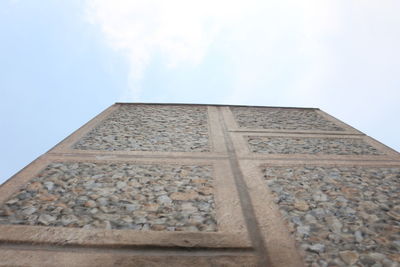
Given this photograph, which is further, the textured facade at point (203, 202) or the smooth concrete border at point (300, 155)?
the smooth concrete border at point (300, 155)

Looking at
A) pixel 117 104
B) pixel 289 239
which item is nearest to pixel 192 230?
pixel 289 239

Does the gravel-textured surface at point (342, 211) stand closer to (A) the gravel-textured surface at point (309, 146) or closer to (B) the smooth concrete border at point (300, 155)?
(B) the smooth concrete border at point (300, 155)

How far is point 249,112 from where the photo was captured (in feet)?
15.8

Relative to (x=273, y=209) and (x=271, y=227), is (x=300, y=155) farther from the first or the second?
(x=271, y=227)

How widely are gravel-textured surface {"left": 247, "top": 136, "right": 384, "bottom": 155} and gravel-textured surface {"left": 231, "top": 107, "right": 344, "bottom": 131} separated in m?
0.47

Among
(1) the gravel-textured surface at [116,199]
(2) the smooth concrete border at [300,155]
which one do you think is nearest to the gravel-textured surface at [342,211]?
(2) the smooth concrete border at [300,155]

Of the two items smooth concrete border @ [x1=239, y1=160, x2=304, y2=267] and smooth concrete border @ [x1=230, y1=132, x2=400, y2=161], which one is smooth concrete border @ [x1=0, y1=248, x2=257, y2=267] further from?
smooth concrete border @ [x1=230, y1=132, x2=400, y2=161]

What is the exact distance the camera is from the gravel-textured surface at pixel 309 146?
308 cm

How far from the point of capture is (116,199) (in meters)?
2.03

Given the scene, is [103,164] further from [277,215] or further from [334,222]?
[334,222]

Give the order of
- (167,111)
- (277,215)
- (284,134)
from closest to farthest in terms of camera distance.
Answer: (277,215) < (284,134) < (167,111)

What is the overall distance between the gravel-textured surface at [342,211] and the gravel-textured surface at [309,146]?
1.39 feet

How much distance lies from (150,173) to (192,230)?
2.81ft

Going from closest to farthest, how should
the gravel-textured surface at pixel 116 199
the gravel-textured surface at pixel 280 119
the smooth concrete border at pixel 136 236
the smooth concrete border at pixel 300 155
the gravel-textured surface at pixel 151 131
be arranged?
the smooth concrete border at pixel 136 236, the gravel-textured surface at pixel 116 199, the smooth concrete border at pixel 300 155, the gravel-textured surface at pixel 151 131, the gravel-textured surface at pixel 280 119
